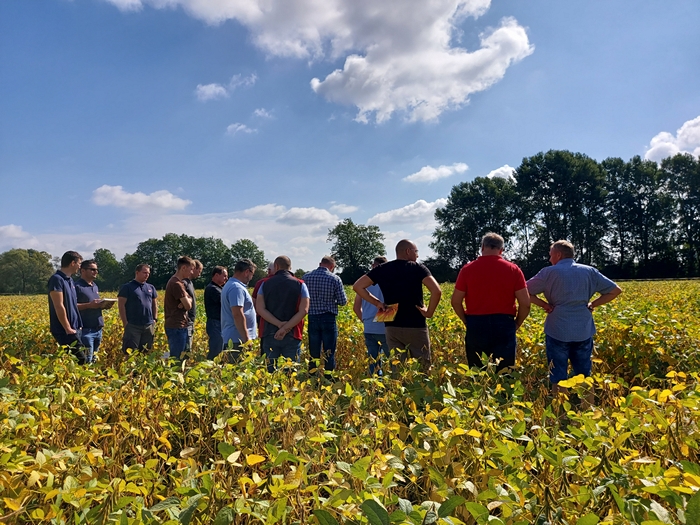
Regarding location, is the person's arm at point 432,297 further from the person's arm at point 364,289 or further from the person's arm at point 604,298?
the person's arm at point 604,298

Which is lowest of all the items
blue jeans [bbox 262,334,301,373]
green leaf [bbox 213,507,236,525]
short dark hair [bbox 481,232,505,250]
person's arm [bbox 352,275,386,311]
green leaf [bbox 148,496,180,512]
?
Answer: blue jeans [bbox 262,334,301,373]

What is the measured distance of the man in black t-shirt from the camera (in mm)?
4801

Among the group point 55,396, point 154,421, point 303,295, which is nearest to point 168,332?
point 303,295

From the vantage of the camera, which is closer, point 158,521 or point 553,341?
point 158,521

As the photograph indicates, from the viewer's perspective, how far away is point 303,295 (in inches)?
207

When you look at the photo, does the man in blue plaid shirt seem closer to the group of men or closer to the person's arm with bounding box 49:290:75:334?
the group of men

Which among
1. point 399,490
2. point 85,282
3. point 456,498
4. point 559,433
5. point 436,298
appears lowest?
point 399,490

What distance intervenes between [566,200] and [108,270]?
269 ft

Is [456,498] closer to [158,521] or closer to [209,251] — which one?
[158,521]

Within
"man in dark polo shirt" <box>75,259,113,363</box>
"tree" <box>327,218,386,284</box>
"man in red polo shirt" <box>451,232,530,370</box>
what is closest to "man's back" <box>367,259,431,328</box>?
"man in red polo shirt" <box>451,232,530,370</box>

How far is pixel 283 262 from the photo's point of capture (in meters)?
5.43

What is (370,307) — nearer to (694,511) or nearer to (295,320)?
(295,320)

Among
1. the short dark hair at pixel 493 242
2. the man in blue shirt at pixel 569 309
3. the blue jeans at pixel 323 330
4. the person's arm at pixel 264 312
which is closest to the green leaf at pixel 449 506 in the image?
the short dark hair at pixel 493 242

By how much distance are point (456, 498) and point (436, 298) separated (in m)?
3.60
